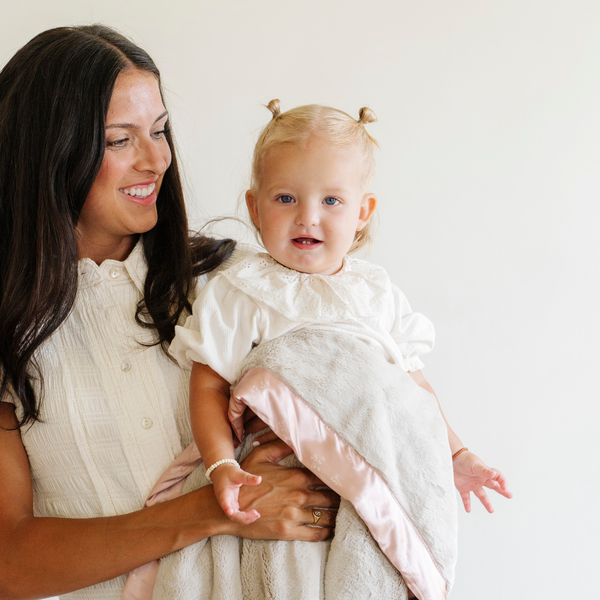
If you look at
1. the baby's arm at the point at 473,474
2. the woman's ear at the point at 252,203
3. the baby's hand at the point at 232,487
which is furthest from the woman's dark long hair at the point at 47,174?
the baby's arm at the point at 473,474

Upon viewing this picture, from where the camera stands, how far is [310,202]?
1.16 metres

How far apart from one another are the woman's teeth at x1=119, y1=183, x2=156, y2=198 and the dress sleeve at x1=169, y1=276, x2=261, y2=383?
34 cm

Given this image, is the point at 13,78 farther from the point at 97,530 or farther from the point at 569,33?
the point at 569,33

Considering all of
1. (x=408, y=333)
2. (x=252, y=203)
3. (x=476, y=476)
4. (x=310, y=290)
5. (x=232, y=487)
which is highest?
(x=252, y=203)

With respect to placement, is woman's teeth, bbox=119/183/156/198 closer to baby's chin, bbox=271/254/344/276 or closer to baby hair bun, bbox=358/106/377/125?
baby's chin, bbox=271/254/344/276

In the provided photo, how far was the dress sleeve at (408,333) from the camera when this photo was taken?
1.32 m

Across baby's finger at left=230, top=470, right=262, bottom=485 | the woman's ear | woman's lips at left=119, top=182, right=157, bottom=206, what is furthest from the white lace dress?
A: woman's lips at left=119, top=182, right=157, bottom=206

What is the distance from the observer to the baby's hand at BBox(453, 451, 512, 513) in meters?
1.28

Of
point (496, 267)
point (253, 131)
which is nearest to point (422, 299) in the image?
point (496, 267)

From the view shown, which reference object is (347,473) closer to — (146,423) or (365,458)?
(365,458)

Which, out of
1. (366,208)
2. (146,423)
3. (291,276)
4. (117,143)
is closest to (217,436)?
(146,423)

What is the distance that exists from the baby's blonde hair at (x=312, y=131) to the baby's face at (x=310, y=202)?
→ 1cm

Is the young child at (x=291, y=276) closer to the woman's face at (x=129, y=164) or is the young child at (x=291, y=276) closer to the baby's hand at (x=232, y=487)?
the baby's hand at (x=232, y=487)

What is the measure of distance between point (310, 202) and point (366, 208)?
7.3 inches
